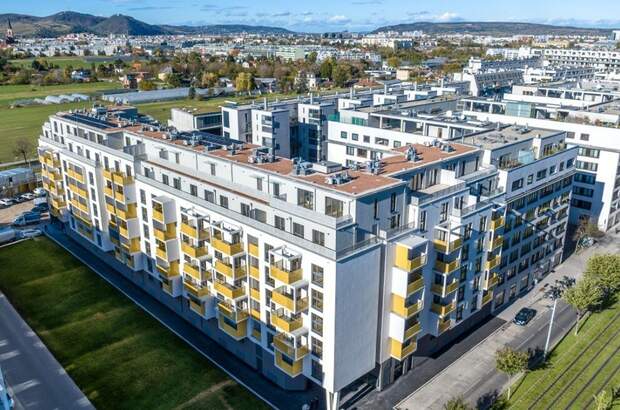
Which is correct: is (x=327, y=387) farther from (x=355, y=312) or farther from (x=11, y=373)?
(x=11, y=373)

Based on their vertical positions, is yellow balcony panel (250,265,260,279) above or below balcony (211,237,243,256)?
below

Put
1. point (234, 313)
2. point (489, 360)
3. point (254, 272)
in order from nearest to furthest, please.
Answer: point (254, 272) → point (234, 313) → point (489, 360)

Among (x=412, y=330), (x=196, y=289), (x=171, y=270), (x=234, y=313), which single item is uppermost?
(x=171, y=270)

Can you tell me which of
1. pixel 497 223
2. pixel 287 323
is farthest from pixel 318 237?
pixel 497 223

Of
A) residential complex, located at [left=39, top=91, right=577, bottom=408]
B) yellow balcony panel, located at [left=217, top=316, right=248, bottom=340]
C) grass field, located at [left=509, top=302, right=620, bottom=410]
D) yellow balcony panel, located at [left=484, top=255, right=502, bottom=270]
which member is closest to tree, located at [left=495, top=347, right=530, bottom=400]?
grass field, located at [left=509, top=302, right=620, bottom=410]

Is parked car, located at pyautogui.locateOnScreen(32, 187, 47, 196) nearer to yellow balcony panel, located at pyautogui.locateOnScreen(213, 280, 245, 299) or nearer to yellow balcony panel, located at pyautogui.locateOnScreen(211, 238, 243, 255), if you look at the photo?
yellow balcony panel, located at pyautogui.locateOnScreen(213, 280, 245, 299)

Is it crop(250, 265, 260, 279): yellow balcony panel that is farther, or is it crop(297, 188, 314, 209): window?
crop(250, 265, 260, 279): yellow balcony panel

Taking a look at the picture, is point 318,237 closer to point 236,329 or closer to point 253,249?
point 253,249
